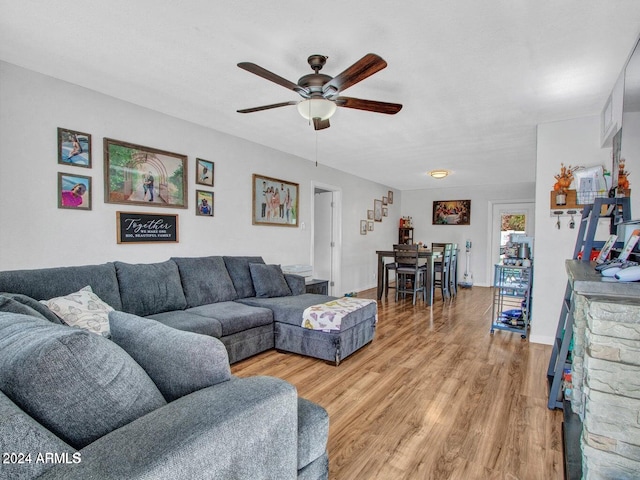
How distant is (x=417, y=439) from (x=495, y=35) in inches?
94.3

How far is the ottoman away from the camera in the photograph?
290cm

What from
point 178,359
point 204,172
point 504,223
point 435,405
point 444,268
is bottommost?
point 435,405

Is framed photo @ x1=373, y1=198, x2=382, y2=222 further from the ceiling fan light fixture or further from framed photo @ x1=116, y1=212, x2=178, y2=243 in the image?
the ceiling fan light fixture

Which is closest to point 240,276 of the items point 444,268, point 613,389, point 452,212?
point 613,389

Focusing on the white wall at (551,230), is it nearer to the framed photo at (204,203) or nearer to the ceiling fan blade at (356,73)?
the ceiling fan blade at (356,73)

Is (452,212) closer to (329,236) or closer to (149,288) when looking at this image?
(329,236)

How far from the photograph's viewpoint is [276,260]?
4.57 m

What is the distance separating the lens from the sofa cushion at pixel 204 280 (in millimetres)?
3199

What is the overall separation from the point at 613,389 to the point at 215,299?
3.05 metres

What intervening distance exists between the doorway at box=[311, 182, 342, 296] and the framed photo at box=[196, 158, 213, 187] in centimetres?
239

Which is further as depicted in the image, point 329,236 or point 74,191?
point 329,236

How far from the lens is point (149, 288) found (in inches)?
112

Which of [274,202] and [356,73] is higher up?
[356,73]

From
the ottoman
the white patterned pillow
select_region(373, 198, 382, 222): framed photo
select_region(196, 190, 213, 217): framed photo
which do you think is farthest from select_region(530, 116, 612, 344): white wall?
the white patterned pillow
